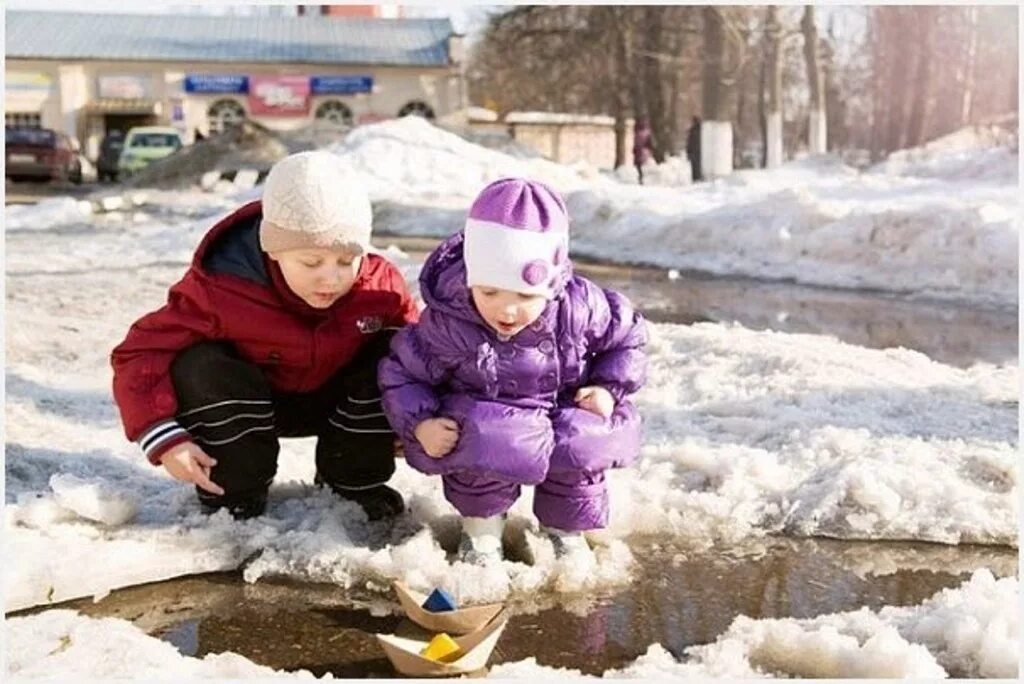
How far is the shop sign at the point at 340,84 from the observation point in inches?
1597

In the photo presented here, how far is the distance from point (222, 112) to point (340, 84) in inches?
156

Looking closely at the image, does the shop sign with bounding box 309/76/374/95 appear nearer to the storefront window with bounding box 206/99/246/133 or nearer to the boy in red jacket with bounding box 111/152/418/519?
the storefront window with bounding box 206/99/246/133

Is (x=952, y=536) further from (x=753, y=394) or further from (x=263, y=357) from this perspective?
(x=263, y=357)

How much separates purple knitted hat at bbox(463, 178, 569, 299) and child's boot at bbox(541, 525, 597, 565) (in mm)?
604

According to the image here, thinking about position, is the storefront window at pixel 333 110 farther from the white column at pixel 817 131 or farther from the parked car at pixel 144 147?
the white column at pixel 817 131

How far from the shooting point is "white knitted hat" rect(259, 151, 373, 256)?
296 centimetres

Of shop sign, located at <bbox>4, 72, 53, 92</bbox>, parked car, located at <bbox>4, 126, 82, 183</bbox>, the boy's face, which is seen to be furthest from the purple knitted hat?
shop sign, located at <bbox>4, 72, 53, 92</bbox>

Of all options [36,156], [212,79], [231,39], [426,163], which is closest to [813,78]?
[426,163]

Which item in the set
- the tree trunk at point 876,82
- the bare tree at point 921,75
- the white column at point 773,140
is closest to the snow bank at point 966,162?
the white column at point 773,140

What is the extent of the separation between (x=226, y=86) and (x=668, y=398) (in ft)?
125

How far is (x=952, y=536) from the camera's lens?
3.23 m

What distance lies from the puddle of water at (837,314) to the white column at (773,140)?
54.1 ft

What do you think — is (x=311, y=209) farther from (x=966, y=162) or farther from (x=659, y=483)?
(x=966, y=162)

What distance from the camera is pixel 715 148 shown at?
2362 centimetres
